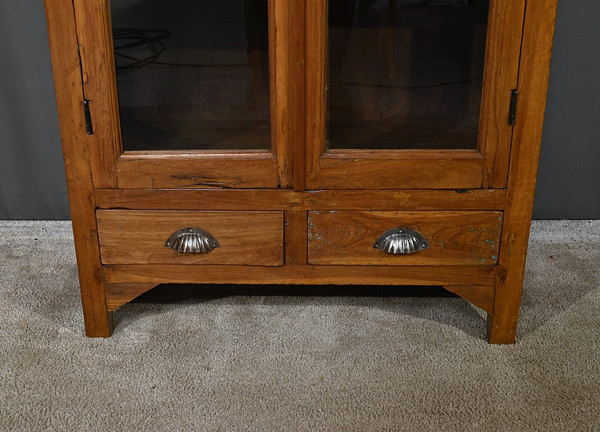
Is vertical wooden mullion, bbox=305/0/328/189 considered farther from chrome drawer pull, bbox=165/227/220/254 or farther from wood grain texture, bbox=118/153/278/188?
chrome drawer pull, bbox=165/227/220/254

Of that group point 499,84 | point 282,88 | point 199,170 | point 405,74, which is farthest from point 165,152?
point 499,84

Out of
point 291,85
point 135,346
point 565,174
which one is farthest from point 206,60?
point 565,174

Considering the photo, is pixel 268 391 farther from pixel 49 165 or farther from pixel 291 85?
pixel 49 165

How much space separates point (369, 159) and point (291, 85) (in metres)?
0.18

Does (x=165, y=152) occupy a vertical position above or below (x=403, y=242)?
above

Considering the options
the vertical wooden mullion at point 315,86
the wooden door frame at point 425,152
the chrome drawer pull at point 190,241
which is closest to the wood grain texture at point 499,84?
the wooden door frame at point 425,152

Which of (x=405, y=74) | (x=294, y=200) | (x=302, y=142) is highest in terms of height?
(x=405, y=74)

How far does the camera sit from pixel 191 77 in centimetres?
104

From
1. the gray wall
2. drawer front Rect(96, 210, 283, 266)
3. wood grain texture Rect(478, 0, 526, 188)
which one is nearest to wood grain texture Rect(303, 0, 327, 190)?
drawer front Rect(96, 210, 283, 266)

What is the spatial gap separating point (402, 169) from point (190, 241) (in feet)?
1.30

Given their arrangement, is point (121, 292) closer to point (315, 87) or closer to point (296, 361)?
point (296, 361)

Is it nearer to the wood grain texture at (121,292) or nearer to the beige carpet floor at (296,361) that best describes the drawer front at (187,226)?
the wood grain texture at (121,292)

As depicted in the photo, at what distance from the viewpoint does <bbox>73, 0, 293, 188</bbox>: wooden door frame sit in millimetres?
947

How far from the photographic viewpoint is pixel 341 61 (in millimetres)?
986
